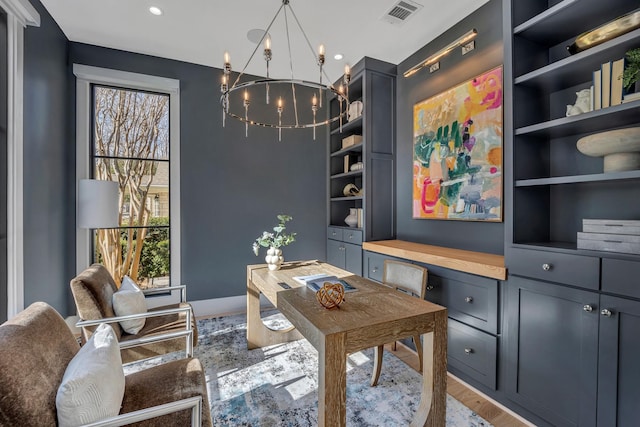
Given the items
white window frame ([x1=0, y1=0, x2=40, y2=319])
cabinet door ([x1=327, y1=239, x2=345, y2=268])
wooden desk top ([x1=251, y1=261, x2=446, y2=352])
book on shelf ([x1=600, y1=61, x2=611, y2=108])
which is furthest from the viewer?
cabinet door ([x1=327, y1=239, x2=345, y2=268])

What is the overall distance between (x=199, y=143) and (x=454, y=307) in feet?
10.6

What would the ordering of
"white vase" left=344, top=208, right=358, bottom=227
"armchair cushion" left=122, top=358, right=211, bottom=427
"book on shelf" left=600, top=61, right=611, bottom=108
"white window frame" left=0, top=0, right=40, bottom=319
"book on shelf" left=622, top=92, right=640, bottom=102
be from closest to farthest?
1. "armchair cushion" left=122, top=358, right=211, bottom=427
2. "book on shelf" left=622, top=92, right=640, bottom=102
3. "book on shelf" left=600, top=61, right=611, bottom=108
4. "white window frame" left=0, top=0, right=40, bottom=319
5. "white vase" left=344, top=208, right=358, bottom=227

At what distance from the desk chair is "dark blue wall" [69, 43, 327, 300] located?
1878 millimetres

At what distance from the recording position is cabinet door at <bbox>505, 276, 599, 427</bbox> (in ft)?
4.84

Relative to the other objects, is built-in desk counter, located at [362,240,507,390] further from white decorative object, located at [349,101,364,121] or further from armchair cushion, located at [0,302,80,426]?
armchair cushion, located at [0,302,80,426]

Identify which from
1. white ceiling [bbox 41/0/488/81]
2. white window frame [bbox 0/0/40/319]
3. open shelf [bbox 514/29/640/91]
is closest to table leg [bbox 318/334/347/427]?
open shelf [bbox 514/29/640/91]

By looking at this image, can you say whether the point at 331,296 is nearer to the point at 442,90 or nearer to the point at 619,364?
the point at 619,364

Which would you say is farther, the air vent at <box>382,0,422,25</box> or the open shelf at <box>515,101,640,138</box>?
the air vent at <box>382,0,422,25</box>

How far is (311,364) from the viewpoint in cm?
242

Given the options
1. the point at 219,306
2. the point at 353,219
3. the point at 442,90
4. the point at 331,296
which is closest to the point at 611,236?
the point at 331,296

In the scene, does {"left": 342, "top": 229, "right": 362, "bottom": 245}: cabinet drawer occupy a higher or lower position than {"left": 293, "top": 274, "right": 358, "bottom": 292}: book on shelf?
higher

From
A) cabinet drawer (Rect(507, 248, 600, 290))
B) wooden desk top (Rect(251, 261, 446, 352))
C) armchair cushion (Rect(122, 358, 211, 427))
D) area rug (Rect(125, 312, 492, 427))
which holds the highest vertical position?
cabinet drawer (Rect(507, 248, 600, 290))

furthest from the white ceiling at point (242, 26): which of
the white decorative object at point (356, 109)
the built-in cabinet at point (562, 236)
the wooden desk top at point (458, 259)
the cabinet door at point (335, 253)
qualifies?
the cabinet door at point (335, 253)

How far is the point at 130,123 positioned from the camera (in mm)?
3316
